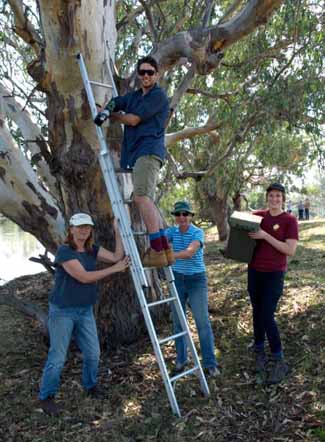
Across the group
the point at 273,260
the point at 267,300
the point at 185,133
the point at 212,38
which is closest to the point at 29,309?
the point at 267,300

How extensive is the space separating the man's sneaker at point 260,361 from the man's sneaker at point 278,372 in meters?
0.11

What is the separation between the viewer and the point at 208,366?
13.7 ft

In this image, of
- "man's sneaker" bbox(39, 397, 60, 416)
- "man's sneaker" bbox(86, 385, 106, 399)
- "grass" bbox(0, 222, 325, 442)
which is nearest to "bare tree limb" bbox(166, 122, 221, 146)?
"grass" bbox(0, 222, 325, 442)

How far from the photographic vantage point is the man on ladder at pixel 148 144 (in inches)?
140

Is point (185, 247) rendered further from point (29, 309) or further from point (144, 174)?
point (29, 309)

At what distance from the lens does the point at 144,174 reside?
354 cm

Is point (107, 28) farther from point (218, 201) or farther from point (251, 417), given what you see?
point (218, 201)

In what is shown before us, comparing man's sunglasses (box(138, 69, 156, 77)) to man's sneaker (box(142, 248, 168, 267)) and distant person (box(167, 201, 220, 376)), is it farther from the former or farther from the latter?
man's sneaker (box(142, 248, 168, 267))

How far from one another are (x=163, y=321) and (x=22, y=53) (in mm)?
6030

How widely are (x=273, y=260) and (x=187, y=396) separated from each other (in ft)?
4.16

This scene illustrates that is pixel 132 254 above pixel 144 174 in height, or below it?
below

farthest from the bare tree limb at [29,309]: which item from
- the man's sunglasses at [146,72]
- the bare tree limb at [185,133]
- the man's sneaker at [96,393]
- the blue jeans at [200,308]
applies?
the bare tree limb at [185,133]

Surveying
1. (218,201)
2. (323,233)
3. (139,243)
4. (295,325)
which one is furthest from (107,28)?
(323,233)

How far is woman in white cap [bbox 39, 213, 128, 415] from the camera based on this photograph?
3.64 m
